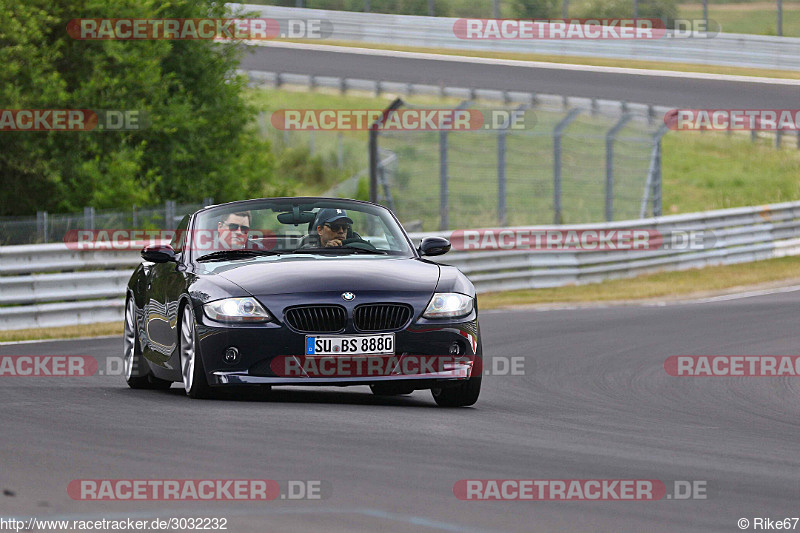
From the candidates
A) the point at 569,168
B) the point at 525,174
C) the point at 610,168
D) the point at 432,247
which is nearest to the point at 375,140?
the point at 610,168

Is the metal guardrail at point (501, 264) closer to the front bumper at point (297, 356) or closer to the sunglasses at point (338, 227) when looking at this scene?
the sunglasses at point (338, 227)

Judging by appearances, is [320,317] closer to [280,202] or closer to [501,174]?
[280,202]

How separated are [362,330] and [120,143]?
18463mm

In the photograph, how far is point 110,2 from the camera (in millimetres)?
26500

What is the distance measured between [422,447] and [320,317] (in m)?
1.92

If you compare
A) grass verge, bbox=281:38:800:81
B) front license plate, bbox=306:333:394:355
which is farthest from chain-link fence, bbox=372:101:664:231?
front license plate, bbox=306:333:394:355

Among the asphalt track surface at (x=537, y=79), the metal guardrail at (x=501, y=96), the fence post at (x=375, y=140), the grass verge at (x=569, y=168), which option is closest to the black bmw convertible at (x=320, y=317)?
the fence post at (x=375, y=140)

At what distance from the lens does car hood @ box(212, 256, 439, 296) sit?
9.24 meters

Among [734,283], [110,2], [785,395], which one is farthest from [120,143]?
[785,395]

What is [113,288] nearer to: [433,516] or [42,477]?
[42,477]

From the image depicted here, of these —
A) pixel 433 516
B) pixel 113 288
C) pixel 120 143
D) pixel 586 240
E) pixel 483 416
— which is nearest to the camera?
pixel 433 516

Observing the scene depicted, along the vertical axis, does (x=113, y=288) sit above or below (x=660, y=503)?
below

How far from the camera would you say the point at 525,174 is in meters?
40.3

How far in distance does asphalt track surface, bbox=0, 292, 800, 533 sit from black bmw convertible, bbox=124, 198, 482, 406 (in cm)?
22
